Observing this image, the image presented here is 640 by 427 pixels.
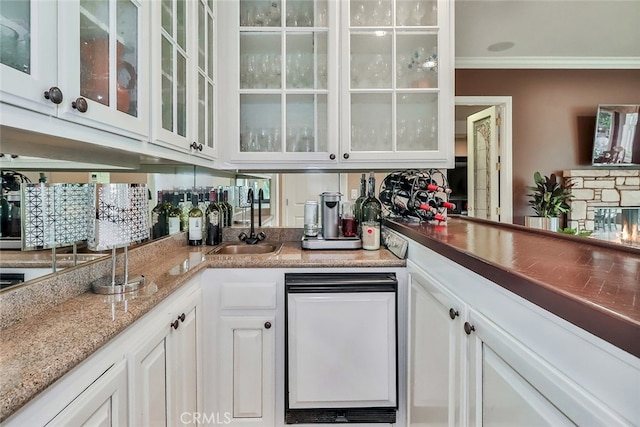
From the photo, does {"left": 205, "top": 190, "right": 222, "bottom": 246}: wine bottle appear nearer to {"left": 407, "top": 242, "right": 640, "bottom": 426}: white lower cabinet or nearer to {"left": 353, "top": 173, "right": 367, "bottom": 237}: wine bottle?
{"left": 353, "top": 173, "right": 367, "bottom": 237}: wine bottle

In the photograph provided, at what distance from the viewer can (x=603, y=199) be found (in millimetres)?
4082

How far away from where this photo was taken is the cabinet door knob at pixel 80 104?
0.87m

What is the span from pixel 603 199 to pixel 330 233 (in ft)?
11.9

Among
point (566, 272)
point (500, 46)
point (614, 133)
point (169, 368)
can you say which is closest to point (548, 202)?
point (614, 133)

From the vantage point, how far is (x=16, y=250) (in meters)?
1.05

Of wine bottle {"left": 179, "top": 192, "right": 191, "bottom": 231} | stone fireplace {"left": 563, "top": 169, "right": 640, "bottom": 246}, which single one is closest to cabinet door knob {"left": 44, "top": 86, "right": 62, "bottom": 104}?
wine bottle {"left": 179, "top": 192, "right": 191, "bottom": 231}

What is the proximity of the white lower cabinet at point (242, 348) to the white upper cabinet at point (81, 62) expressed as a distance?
822 millimetres

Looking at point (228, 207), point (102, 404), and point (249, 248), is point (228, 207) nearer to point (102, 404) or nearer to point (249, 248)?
point (249, 248)

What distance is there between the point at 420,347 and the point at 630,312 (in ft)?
3.52

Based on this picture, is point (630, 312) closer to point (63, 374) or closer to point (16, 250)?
point (63, 374)

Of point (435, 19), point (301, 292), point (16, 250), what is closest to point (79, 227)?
point (16, 250)

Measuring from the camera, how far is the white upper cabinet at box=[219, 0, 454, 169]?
7.05ft

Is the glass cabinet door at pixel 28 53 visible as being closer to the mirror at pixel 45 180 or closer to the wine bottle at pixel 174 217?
the mirror at pixel 45 180

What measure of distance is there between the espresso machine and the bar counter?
23.3 inches
